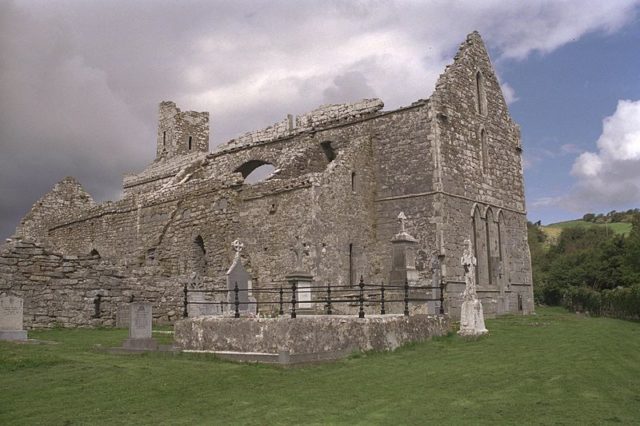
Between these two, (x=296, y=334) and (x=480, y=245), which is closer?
(x=296, y=334)

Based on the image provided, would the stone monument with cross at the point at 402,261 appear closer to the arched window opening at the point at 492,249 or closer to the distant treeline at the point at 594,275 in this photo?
the arched window opening at the point at 492,249

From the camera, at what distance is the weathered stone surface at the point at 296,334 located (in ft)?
37.7

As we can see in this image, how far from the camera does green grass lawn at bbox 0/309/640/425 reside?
24.3ft

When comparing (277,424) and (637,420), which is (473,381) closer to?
(637,420)

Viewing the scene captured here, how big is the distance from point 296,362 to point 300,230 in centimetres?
1187

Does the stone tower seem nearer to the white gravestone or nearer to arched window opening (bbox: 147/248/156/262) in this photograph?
arched window opening (bbox: 147/248/156/262)

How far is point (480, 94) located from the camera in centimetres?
2756

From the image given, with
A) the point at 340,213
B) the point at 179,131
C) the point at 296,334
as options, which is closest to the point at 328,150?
the point at 340,213

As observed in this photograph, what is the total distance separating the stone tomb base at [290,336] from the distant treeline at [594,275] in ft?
59.7

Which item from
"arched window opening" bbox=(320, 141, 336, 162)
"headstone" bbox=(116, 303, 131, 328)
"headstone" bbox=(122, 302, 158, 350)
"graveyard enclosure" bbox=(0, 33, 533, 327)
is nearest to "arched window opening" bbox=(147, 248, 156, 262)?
"graveyard enclosure" bbox=(0, 33, 533, 327)

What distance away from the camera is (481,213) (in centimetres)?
2602

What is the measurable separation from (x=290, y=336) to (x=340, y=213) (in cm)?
1263

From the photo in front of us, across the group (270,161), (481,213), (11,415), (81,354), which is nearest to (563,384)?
(11,415)

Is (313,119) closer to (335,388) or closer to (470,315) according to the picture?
(470,315)
